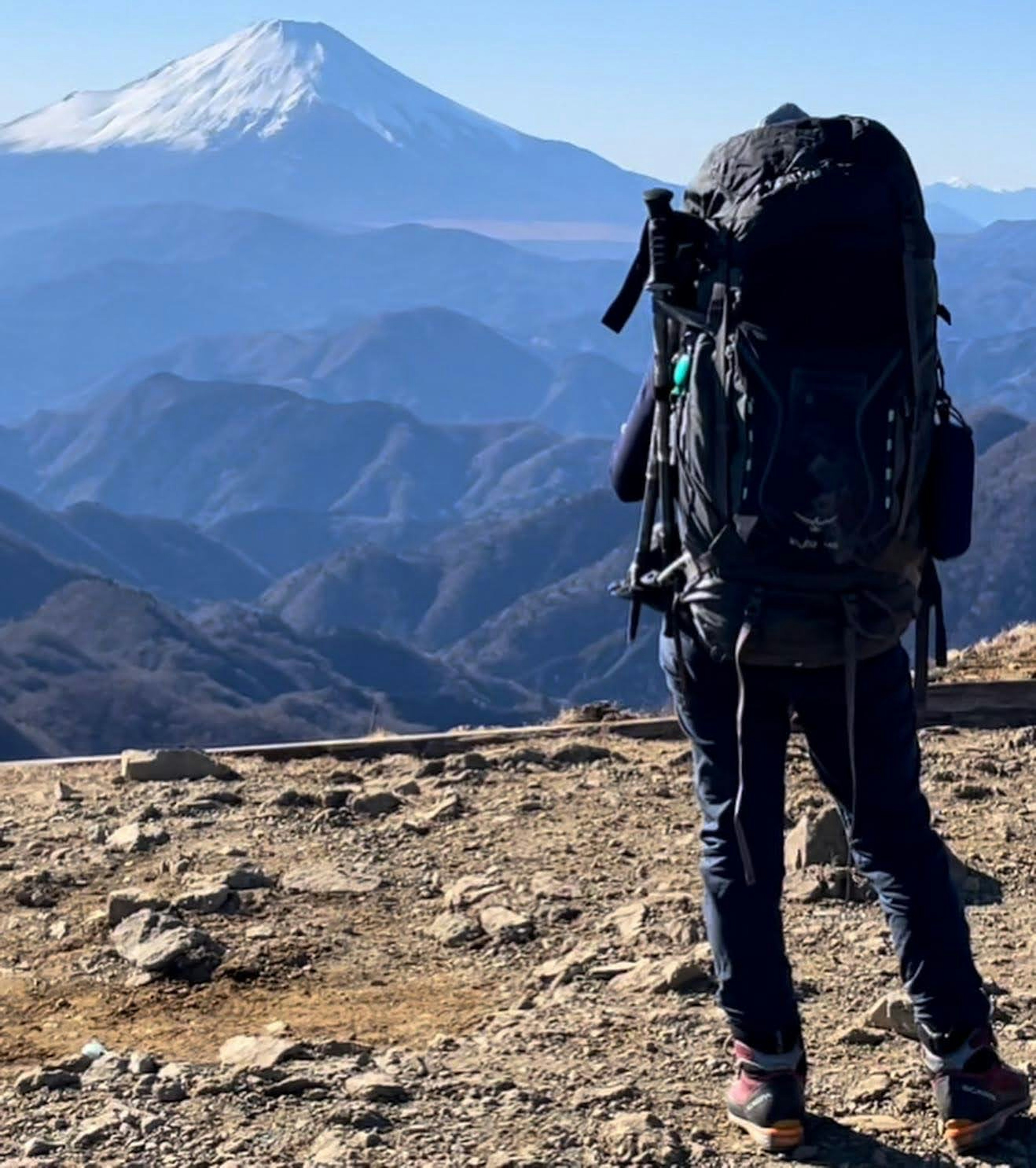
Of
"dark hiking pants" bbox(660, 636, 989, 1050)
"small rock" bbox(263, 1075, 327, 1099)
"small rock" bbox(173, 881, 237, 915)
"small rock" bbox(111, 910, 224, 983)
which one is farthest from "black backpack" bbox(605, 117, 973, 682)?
"small rock" bbox(173, 881, 237, 915)

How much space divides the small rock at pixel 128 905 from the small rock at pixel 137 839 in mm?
704

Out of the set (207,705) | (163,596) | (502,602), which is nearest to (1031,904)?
(207,705)

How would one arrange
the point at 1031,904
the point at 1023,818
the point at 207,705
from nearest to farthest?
the point at 1031,904 < the point at 1023,818 < the point at 207,705

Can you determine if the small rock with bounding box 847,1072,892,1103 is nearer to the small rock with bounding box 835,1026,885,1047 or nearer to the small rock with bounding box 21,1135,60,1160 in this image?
the small rock with bounding box 835,1026,885,1047

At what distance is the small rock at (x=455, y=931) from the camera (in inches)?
195

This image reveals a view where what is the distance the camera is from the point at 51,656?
83.9 m

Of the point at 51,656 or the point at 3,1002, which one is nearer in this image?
the point at 3,1002

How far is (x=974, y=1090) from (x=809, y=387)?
4.14 ft

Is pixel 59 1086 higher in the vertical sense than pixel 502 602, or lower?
higher

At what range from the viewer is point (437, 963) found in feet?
15.8

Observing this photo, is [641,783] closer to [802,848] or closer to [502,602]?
[802,848]

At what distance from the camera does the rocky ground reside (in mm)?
Result: 3459

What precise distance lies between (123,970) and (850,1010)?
1.82 metres

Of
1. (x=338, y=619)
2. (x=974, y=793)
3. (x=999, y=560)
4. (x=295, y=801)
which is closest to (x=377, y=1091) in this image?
(x=295, y=801)
